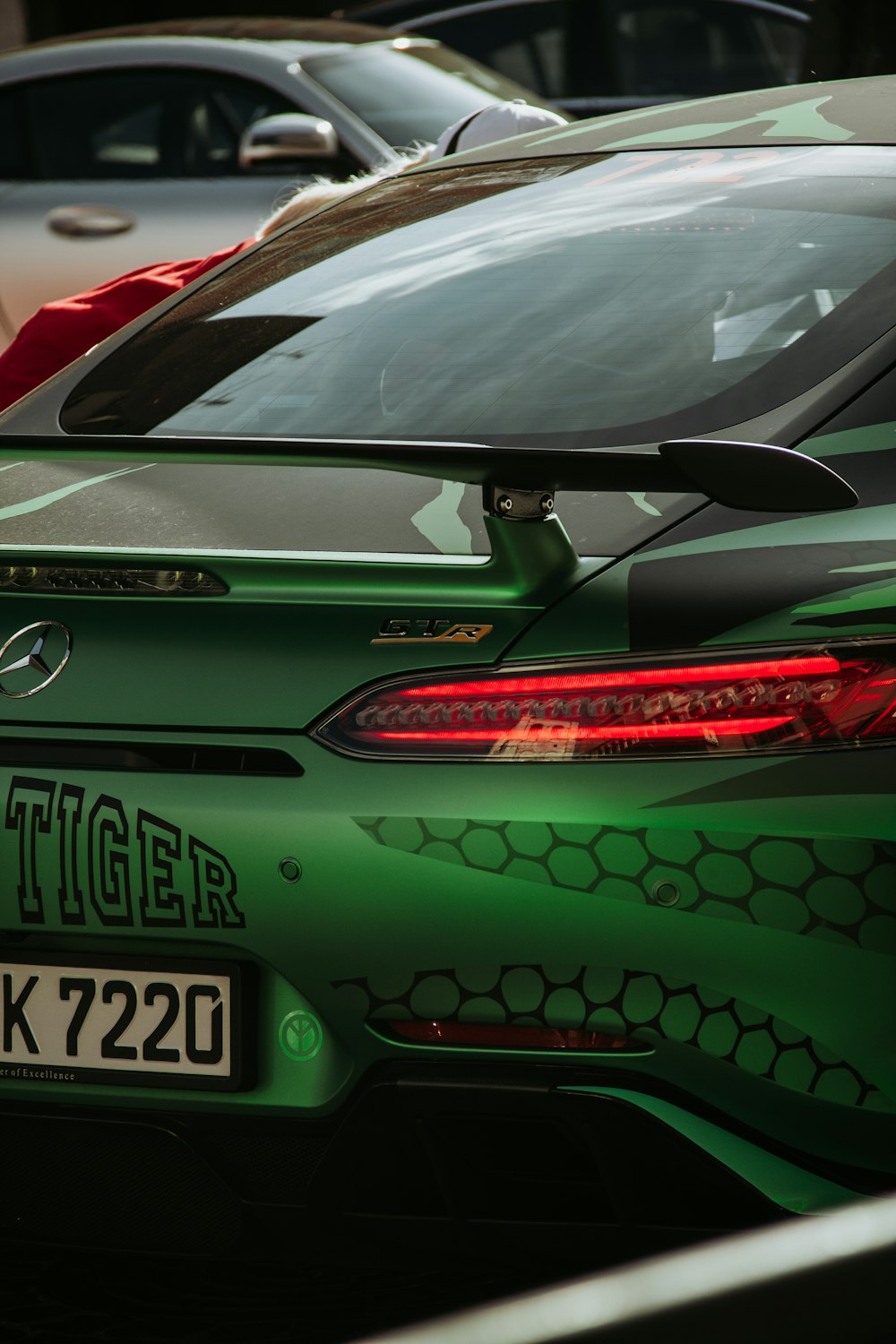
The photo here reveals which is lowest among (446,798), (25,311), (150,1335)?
Result: (25,311)

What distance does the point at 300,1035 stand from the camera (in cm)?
184

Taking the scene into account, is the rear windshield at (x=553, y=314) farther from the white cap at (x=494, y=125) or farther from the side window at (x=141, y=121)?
the side window at (x=141, y=121)

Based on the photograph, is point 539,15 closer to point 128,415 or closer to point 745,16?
point 745,16

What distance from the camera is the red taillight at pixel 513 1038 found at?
70.5 inches

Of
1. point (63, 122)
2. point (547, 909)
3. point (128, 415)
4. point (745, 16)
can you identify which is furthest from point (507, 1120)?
point (745, 16)

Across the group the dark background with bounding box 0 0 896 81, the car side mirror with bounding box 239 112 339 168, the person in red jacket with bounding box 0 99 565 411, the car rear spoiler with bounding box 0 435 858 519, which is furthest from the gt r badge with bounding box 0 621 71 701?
the dark background with bounding box 0 0 896 81

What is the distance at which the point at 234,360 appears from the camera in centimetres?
270

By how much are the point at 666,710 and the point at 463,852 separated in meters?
0.24

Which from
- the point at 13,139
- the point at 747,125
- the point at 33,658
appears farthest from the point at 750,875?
the point at 13,139

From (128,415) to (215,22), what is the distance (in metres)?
5.92

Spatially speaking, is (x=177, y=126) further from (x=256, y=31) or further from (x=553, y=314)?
(x=553, y=314)

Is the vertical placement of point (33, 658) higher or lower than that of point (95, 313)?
higher

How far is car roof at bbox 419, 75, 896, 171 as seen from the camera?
2.72m

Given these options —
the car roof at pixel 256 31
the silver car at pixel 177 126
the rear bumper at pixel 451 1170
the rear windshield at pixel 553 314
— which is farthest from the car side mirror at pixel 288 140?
the rear bumper at pixel 451 1170
